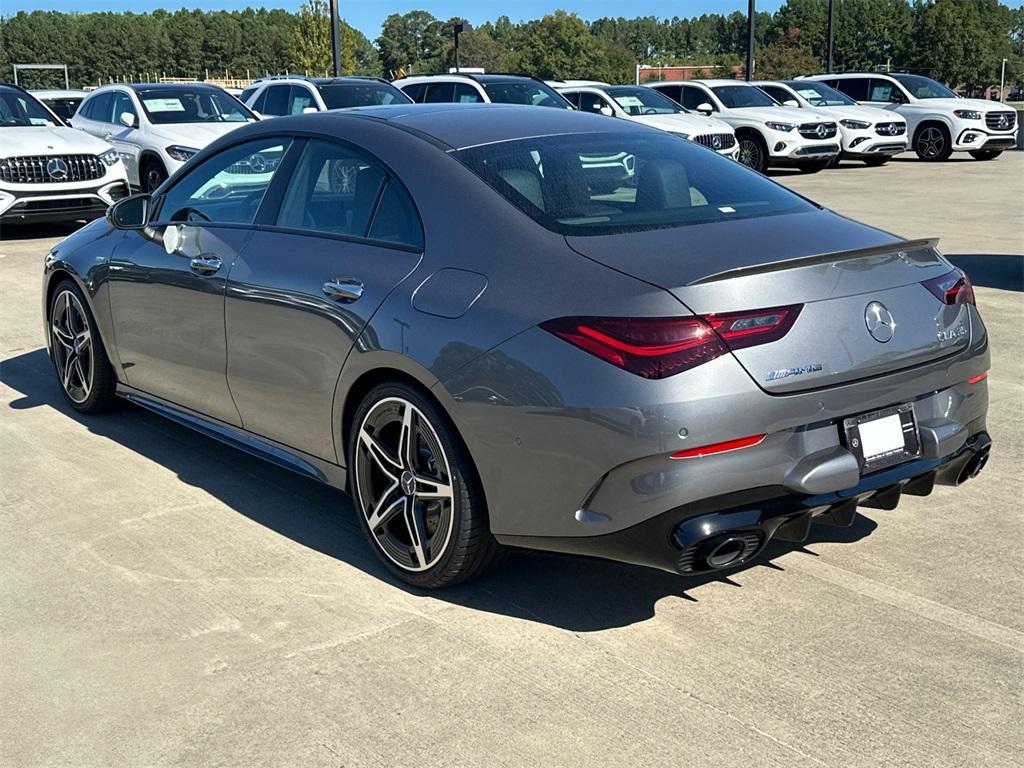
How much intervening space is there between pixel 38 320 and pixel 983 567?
7235 millimetres

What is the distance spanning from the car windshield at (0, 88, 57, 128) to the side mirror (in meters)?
9.92

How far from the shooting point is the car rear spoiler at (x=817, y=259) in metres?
3.42

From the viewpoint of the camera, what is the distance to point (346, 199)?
4.46 meters

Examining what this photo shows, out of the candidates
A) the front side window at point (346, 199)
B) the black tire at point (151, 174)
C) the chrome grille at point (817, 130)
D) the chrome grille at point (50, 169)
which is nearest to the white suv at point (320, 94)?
the black tire at point (151, 174)

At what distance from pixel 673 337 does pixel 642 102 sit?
61.3 feet

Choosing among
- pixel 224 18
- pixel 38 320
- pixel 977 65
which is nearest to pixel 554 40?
pixel 977 65

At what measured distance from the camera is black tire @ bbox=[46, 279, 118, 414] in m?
6.10

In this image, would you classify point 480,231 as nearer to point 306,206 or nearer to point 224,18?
point 306,206

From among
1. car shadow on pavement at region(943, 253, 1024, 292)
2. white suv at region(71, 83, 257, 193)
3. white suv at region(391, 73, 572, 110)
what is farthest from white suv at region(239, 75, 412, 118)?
car shadow on pavement at region(943, 253, 1024, 292)

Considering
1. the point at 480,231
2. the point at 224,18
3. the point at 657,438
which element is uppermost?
the point at 224,18

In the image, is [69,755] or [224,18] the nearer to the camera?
[69,755]

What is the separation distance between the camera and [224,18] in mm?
173625

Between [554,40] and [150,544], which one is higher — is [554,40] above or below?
above

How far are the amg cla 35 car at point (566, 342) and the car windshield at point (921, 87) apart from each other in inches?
868
